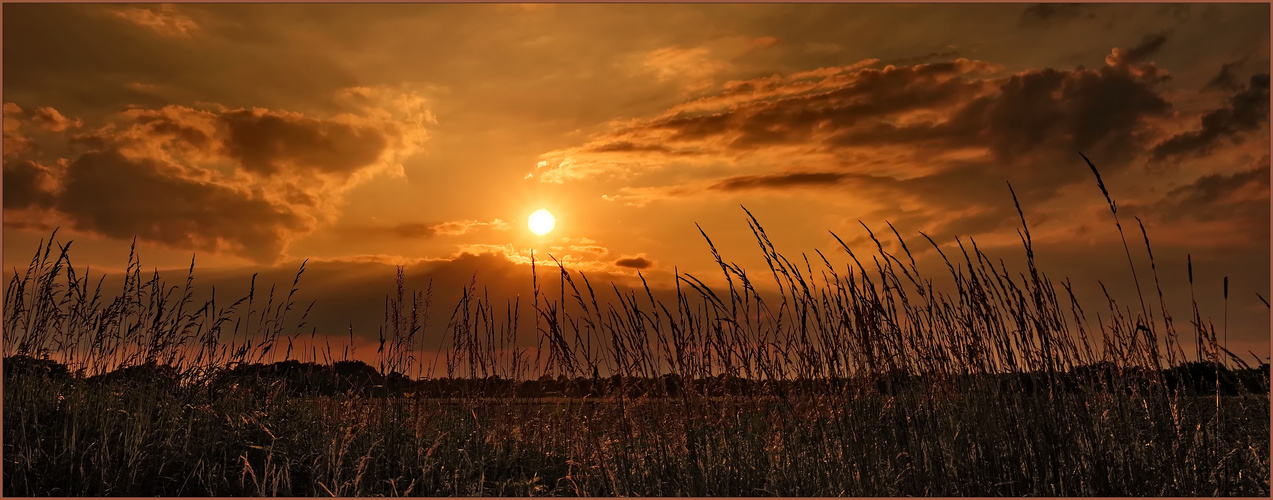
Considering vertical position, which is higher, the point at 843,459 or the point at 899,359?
the point at 899,359

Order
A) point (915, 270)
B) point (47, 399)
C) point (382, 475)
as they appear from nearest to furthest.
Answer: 1. point (915, 270)
2. point (382, 475)
3. point (47, 399)

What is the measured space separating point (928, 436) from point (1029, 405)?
0.63 m

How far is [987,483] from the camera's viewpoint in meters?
3.43

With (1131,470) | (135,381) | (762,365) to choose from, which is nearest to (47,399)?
(135,381)

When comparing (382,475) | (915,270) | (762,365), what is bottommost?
(382,475)

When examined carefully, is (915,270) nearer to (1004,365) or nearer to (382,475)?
(1004,365)

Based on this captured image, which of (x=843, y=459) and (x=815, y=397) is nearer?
(x=843, y=459)

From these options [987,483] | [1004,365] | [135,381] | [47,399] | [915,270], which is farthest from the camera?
[135,381]

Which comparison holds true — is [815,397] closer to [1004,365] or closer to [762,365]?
[762,365]

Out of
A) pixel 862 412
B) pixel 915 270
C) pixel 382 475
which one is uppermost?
pixel 915 270

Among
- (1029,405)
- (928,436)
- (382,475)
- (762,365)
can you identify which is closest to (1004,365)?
(1029,405)

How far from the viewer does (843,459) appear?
11.5ft

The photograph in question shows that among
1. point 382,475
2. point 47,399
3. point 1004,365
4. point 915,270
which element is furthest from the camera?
point 47,399

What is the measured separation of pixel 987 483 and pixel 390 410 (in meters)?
3.75
